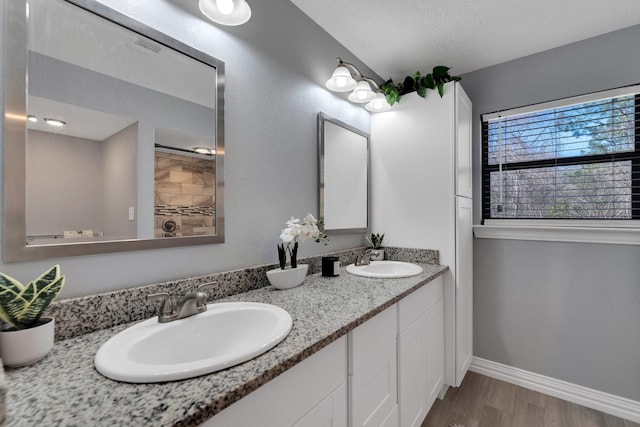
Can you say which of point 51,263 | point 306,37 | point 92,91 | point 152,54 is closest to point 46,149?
point 92,91

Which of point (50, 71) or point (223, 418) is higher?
point (50, 71)

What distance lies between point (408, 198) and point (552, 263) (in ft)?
3.57

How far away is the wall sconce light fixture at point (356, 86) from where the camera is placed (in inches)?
66.5

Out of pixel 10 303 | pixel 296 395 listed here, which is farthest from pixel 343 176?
pixel 10 303

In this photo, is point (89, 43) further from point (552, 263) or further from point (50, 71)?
point (552, 263)

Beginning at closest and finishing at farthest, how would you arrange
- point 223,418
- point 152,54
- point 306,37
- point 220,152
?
point 223,418, point 152,54, point 220,152, point 306,37

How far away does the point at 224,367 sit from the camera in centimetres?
65

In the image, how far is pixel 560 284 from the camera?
6.50 ft

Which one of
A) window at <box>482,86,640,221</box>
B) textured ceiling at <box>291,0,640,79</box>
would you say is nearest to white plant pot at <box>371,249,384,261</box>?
window at <box>482,86,640,221</box>

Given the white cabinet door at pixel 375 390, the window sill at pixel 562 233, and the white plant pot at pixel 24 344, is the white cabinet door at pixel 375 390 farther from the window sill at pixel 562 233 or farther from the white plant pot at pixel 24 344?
the window sill at pixel 562 233

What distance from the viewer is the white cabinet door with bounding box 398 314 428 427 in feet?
4.47

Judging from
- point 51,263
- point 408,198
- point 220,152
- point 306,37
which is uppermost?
point 306,37

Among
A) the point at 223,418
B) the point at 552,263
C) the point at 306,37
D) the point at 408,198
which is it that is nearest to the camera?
the point at 223,418

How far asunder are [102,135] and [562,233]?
2.61m
